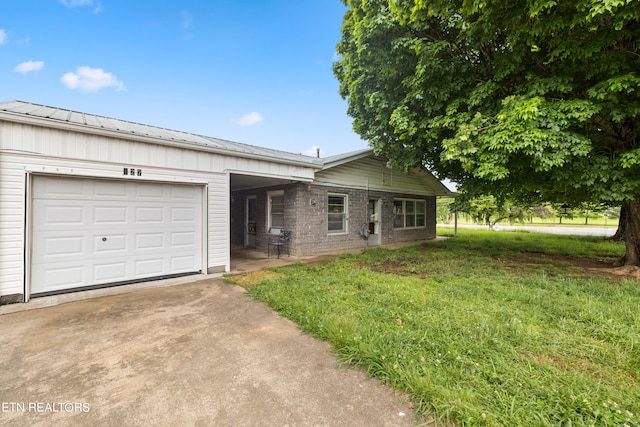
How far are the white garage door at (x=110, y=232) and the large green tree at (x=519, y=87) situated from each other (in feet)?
19.8

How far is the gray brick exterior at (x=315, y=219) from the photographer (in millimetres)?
8797

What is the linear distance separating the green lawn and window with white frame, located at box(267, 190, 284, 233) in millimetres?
3919

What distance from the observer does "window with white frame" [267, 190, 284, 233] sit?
30.9ft

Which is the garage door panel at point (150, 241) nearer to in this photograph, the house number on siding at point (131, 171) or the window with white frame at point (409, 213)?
the house number on siding at point (131, 171)

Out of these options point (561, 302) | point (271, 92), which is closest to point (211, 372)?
point (561, 302)

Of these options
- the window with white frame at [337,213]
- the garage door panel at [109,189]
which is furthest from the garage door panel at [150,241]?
the window with white frame at [337,213]

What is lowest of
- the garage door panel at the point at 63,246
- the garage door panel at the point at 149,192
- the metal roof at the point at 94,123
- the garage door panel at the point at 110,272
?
the garage door panel at the point at 110,272

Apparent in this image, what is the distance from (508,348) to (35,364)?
4.71 m

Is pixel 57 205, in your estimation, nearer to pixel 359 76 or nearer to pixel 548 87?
pixel 359 76

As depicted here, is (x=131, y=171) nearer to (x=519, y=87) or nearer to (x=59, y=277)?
(x=59, y=277)

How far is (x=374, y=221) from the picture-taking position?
37.2ft

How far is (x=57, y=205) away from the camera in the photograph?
4.68m

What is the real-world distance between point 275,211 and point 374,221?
4.34 m

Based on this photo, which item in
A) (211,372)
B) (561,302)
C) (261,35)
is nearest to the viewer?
(211,372)
